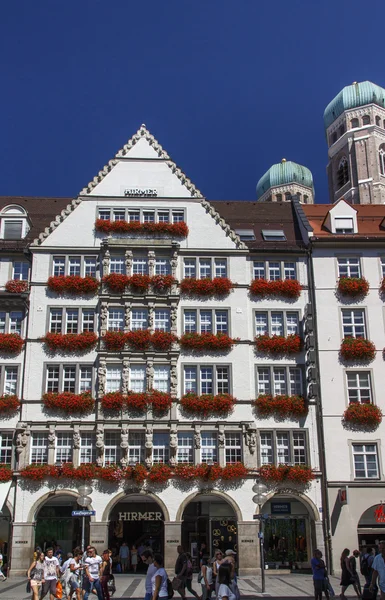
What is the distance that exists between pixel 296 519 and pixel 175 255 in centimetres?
1426

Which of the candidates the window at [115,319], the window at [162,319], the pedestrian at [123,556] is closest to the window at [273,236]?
the window at [162,319]

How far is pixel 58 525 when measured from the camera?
3606cm

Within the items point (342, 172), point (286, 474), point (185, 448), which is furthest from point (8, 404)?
point (342, 172)

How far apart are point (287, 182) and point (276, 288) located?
8052 centimetres

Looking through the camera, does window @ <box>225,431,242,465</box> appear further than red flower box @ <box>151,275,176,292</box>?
No

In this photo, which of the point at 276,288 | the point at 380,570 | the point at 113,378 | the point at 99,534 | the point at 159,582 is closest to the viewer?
the point at 159,582

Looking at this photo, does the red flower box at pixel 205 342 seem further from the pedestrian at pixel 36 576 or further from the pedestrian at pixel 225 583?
the pedestrian at pixel 225 583

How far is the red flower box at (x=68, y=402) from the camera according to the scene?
35000 mm

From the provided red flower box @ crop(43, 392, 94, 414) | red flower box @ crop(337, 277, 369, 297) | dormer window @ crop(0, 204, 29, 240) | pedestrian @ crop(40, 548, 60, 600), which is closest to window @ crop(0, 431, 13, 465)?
red flower box @ crop(43, 392, 94, 414)

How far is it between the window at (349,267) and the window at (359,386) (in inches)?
205

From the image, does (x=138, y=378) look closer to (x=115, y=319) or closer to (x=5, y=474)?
(x=115, y=319)

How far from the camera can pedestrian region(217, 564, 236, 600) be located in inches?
595

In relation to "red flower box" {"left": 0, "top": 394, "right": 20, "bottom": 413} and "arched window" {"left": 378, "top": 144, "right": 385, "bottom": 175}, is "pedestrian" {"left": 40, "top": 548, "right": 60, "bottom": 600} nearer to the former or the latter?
"red flower box" {"left": 0, "top": 394, "right": 20, "bottom": 413}

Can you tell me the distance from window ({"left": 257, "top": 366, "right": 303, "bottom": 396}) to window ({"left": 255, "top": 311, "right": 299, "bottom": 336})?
1899 mm
